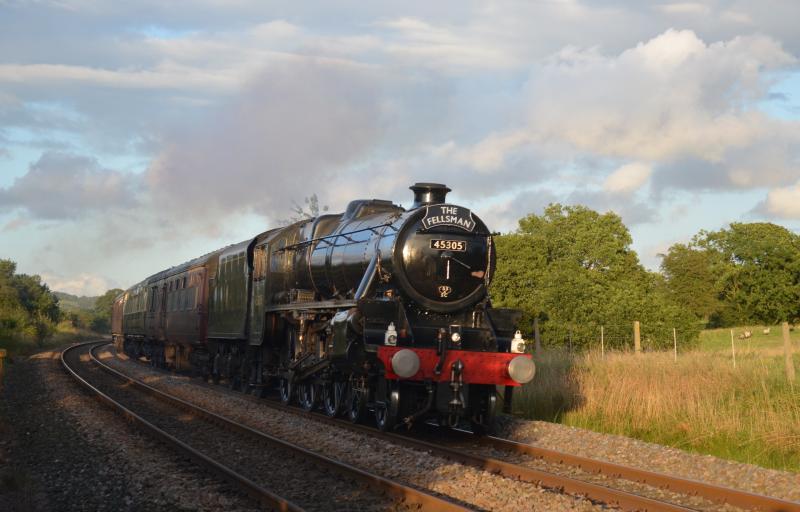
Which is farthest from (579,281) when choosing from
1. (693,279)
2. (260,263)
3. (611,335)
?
(693,279)

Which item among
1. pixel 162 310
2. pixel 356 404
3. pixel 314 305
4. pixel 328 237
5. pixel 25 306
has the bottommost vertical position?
pixel 356 404

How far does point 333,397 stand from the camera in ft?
45.2

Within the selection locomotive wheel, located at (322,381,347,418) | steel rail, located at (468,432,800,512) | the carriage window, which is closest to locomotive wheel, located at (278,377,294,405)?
locomotive wheel, located at (322,381,347,418)

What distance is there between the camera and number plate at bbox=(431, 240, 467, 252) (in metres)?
→ 12.0

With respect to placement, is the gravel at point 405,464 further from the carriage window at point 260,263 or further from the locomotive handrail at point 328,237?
the locomotive handrail at point 328,237

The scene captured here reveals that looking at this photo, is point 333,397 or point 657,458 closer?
point 657,458

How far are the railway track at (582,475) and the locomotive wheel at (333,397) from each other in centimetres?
123

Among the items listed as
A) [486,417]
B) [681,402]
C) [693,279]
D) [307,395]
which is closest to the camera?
[486,417]

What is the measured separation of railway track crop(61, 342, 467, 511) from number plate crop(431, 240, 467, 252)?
11.7 feet

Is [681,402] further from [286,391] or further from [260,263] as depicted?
[260,263]

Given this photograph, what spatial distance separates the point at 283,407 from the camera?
49.3 feet

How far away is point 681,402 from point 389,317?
15.3ft

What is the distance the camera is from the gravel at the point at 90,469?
7.49 meters

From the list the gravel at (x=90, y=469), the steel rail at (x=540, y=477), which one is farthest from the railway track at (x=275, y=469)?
the steel rail at (x=540, y=477)
